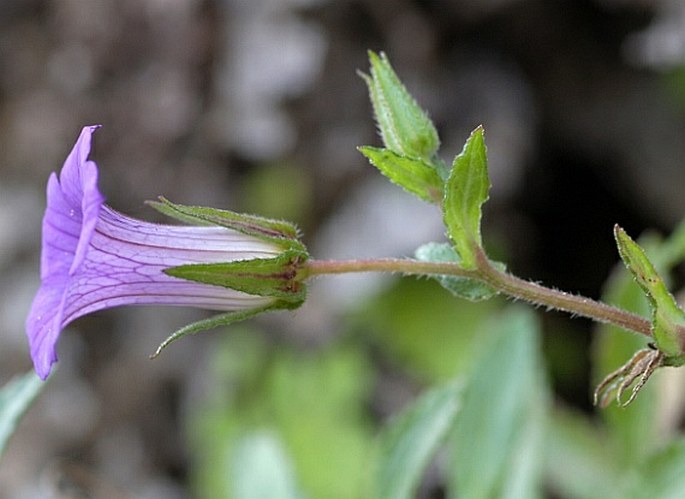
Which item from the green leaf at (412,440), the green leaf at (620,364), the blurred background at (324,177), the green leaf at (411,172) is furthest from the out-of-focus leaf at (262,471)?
the green leaf at (411,172)

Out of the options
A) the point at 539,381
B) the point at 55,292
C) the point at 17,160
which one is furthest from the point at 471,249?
the point at 17,160

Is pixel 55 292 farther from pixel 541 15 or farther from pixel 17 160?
pixel 17 160

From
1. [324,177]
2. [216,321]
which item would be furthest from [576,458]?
[216,321]

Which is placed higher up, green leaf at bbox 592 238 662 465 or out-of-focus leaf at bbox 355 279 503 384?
green leaf at bbox 592 238 662 465

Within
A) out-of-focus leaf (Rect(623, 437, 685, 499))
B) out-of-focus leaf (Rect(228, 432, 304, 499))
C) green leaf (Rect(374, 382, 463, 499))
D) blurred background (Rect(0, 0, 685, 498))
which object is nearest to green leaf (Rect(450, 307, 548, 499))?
green leaf (Rect(374, 382, 463, 499))

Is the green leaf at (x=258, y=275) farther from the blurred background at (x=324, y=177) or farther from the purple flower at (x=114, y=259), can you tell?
the blurred background at (x=324, y=177)

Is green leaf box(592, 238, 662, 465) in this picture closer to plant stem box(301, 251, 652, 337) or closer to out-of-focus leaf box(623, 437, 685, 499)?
out-of-focus leaf box(623, 437, 685, 499)

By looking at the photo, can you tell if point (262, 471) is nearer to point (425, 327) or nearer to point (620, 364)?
point (620, 364)
